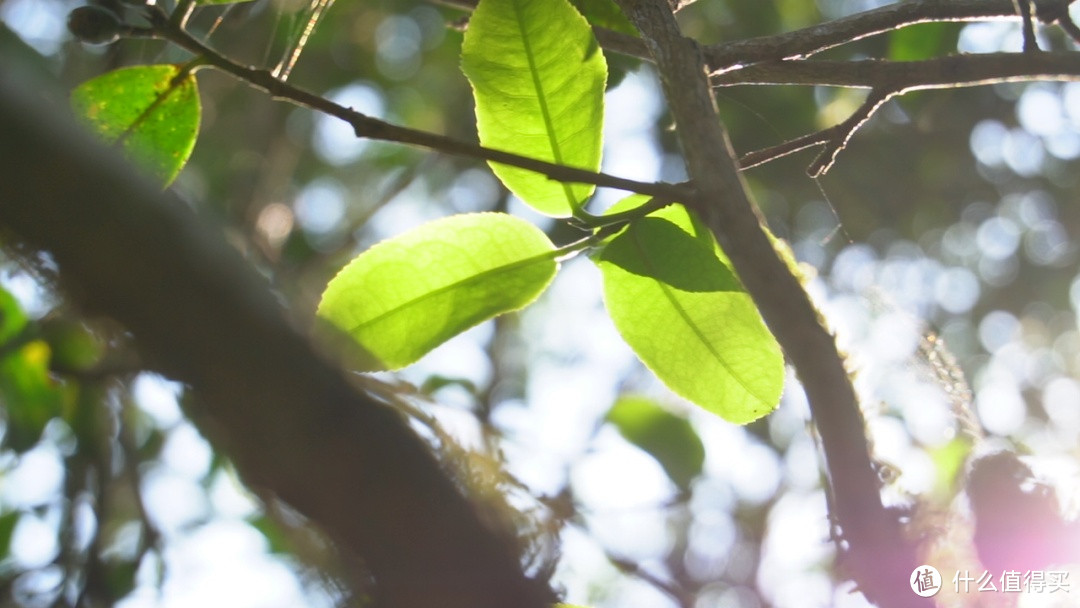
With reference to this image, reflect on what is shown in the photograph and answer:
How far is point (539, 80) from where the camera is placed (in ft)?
2.54

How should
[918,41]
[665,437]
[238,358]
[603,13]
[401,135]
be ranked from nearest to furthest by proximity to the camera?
[238,358], [401,135], [603,13], [918,41], [665,437]

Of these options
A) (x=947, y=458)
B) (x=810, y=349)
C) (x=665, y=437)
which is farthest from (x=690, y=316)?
(x=947, y=458)

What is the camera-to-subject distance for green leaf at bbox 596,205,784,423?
744 millimetres

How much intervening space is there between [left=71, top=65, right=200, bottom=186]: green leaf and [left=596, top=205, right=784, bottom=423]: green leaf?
0.38 meters

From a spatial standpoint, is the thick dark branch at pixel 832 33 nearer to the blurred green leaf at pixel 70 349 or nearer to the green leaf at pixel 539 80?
the green leaf at pixel 539 80

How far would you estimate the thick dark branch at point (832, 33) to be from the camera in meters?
0.78

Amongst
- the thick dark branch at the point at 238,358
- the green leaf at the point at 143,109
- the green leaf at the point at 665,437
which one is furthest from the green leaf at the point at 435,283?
the green leaf at the point at 665,437

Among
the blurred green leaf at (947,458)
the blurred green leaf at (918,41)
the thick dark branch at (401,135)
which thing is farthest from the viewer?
the blurred green leaf at (947,458)

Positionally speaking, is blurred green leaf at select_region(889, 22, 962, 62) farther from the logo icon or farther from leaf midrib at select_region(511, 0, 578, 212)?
the logo icon

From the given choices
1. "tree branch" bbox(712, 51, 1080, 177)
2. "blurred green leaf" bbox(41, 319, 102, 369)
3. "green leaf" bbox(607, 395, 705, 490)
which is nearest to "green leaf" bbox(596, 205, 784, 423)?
"tree branch" bbox(712, 51, 1080, 177)

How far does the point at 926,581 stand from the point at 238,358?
1.40 ft

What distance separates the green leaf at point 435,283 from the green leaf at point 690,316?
0.22 feet

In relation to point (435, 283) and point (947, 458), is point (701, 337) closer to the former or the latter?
point (435, 283)

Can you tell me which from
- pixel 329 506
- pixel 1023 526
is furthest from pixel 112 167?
pixel 1023 526
